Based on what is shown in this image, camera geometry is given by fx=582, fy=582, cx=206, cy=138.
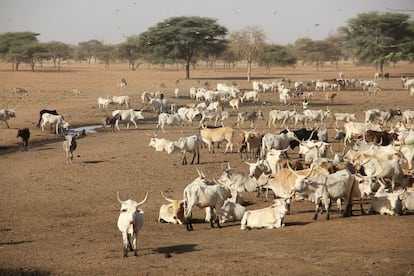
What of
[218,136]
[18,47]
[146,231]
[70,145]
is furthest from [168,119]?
[18,47]

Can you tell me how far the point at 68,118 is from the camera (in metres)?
32.2

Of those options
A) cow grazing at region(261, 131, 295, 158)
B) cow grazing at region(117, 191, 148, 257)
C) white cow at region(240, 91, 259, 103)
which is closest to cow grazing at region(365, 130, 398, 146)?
cow grazing at region(261, 131, 295, 158)

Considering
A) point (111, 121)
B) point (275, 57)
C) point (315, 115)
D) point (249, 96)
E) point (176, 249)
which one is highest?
point (275, 57)

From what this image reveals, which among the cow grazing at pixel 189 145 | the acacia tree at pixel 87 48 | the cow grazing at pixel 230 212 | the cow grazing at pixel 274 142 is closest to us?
the cow grazing at pixel 230 212

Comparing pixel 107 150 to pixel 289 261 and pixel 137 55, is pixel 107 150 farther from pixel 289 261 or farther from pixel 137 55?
pixel 137 55

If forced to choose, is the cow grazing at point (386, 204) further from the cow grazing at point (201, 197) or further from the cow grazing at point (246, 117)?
the cow grazing at point (246, 117)

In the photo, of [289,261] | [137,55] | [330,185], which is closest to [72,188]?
[330,185]

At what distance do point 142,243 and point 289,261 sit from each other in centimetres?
311

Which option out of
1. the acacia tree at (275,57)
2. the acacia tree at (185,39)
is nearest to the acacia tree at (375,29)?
the acacia tree at (275,57)

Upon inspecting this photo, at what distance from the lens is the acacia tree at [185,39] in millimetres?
64188

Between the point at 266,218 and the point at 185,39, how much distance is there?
2088 inches

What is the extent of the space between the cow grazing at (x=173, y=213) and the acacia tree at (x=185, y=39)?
167 feet

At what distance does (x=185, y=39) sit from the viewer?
209 feet

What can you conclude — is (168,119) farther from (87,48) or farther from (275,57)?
(87,48)
